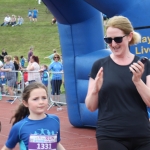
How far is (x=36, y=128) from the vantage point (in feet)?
11.6

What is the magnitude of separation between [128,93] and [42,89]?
76 centimetres

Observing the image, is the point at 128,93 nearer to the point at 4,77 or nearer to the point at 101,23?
the point at 101,23

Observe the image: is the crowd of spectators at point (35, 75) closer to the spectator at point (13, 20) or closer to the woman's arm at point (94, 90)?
the woman's arm at point (94, 90)

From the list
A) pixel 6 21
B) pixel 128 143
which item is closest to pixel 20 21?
pixel 6 21

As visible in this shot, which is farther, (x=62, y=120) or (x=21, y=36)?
(x=21, y=36)

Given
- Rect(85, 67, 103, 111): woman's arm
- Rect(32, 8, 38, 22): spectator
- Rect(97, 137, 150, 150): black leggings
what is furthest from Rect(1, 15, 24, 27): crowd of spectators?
Rect(97, 137, 150, 150): black leggings

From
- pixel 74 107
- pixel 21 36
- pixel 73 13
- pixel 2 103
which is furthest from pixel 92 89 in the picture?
pixel 21 36

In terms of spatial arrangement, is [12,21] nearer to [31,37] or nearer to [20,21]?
[20,21]

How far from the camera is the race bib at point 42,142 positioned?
138 inches

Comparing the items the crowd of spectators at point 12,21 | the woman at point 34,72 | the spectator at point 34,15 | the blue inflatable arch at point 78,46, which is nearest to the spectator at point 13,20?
the crowd of spectators at point 12,21

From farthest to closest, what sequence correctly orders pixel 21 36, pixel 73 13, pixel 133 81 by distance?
1. pixel 21 36
2. pixel 73 13
3. pixel 133 81

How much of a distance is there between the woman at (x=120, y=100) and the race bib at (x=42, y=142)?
461 millimetres

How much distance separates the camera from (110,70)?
330 centimetres

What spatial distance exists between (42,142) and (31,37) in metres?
31.3
